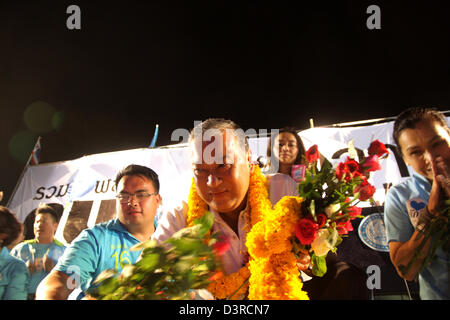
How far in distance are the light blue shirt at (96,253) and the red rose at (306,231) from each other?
1.83 meters

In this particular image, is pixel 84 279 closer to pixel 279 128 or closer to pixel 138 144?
pixel 138 144

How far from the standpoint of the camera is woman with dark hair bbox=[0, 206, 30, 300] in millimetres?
3227

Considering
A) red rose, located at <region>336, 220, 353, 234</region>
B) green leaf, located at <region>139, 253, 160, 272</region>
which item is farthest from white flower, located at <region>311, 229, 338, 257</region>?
green leaf, located at <region>139, 253, 160, 272</region>

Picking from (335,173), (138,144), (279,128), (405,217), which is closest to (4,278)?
(138,144)

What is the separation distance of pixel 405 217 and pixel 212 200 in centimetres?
156

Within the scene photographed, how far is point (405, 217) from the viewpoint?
2518mm

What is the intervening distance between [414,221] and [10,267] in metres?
3.79

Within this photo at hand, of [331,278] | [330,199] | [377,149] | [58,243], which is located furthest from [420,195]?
[58,243]

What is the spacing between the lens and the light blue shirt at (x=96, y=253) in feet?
9.29

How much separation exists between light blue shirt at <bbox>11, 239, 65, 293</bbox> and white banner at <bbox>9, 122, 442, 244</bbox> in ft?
0.36

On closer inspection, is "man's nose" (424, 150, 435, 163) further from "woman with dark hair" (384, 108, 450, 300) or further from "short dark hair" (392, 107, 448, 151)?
"short dark hair" (392, 107, 448, 151)

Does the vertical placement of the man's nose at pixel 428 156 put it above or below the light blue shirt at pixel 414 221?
above

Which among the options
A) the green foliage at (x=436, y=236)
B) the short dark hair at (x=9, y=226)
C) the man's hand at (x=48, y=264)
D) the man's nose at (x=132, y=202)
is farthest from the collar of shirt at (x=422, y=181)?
the short dark hair at (x=9, y=226)

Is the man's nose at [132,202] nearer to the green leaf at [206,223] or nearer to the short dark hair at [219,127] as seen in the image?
the short dark hair at [219,127]
